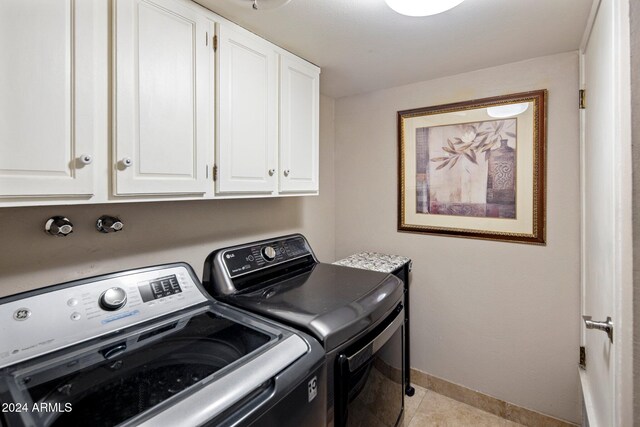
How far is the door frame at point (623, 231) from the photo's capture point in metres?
0.83

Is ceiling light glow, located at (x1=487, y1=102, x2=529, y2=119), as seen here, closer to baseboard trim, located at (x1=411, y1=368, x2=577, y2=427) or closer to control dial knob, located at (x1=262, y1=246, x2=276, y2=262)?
control dial knob, located at (x1=262, y1=246, x2=276, y2=262)

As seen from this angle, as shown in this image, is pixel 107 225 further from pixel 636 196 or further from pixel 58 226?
pixel 636 196

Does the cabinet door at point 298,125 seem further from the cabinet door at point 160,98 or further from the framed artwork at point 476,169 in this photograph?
the framed artwork at point 476,169

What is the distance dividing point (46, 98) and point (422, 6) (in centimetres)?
125

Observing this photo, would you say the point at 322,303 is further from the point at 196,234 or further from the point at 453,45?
the point at 453,45

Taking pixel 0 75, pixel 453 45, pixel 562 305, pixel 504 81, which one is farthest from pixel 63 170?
pixel 562 305

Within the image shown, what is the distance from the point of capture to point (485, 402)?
2.03m

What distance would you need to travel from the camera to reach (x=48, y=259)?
114 cm

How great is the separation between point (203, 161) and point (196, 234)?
20.0 inches

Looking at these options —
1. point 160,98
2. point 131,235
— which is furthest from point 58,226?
point 160,98

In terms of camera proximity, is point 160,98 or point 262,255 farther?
point 262,255

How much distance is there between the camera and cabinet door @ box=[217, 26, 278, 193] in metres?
1.34

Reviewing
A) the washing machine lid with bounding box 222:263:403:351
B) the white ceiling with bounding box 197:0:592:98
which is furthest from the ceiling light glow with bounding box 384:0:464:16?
the washing machine lid with bounding box 222:263:403:351

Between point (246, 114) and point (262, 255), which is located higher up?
point (246, 114)
